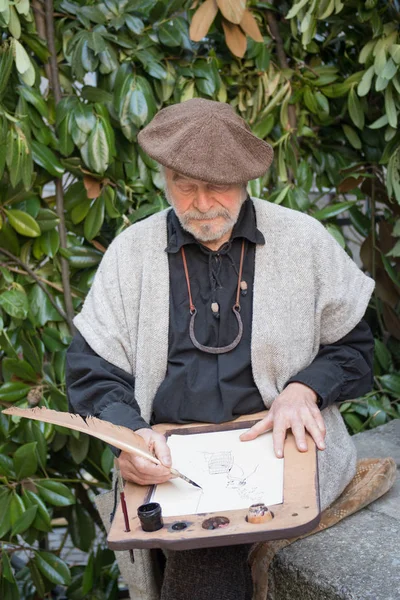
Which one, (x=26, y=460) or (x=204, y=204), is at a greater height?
(x=204, y=204)

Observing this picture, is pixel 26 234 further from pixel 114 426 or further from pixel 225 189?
pixel 114 426

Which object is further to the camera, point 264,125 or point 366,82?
point 264,125

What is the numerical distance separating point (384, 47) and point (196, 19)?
59 cm

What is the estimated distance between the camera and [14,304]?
2521 millimetres

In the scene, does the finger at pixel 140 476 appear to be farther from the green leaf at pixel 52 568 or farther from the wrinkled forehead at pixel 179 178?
the green leaf at pixel 52 568

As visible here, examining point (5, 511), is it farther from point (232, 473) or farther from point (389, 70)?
point (389, 70)

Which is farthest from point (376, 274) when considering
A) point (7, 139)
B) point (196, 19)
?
point (7, 139)

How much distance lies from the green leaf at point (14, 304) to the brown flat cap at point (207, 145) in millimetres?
818

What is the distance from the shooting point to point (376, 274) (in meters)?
3.03

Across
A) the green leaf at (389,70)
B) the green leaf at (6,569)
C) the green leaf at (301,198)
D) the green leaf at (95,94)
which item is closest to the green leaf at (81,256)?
the green leaf at (95,94)

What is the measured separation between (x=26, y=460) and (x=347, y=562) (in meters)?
1.13

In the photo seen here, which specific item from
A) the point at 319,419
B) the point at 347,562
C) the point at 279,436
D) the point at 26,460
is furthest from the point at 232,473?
the point at 26,460

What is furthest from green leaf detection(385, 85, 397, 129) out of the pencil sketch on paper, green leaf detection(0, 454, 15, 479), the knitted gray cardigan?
green leaf detection(0, 454, 15, 479)

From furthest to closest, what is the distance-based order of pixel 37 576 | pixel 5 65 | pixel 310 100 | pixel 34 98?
pixel 310 100, pixel 37 576, pixel 34 98, pixel 5 65
